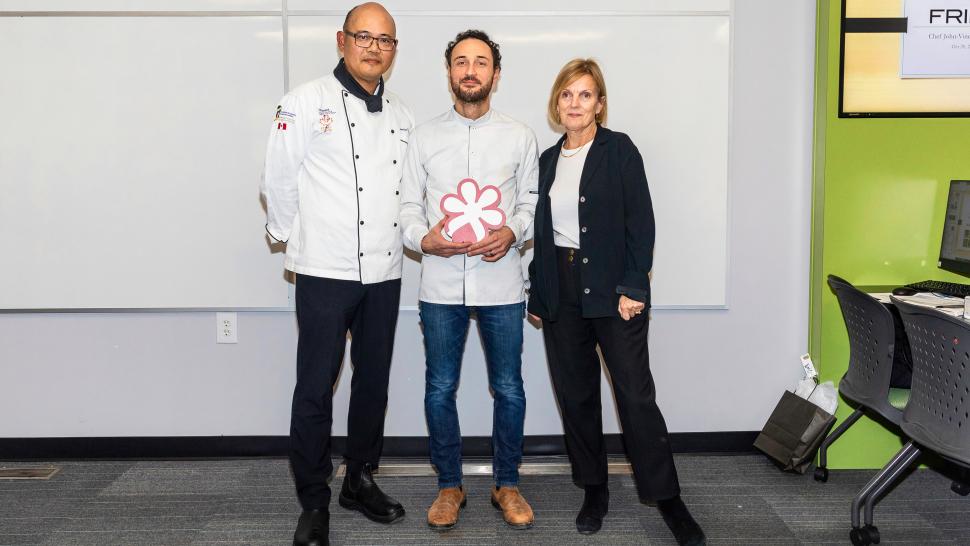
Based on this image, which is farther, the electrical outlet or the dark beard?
the electrical outlet

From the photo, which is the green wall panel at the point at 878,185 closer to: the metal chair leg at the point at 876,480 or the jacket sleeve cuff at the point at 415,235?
the metal chair leg at the point at 876,480

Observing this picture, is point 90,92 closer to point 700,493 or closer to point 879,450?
point 700,493

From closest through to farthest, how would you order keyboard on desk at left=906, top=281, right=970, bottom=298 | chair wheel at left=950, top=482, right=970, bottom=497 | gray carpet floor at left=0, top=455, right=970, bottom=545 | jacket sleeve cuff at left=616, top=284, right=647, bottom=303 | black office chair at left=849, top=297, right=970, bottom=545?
black office chair at left=849, top=297, right=970, bottom=545, jacket sleeve cuff at left=616, top=284, right=647, bottom=303, gray carpet floor at left=0, top=455, right=970, bottom=545, keyboard on desk at left=906, top=281, right=970, bottom=298, chair wheel at left=950, top=482, right=970, bottom=497

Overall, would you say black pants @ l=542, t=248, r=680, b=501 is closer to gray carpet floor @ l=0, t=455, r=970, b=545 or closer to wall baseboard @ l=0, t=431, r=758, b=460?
gray carpet floor @ l=0, t=455, r=970, b=545

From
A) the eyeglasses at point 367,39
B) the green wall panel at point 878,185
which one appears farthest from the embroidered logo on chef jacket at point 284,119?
the green wall panel at point 878,185

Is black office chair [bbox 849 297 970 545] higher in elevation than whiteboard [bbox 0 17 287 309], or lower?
lower

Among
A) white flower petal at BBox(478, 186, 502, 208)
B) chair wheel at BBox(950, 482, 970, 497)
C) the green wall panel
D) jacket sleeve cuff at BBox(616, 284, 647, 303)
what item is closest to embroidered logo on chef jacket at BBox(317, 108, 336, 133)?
white flower petal at BBox(478, 186, 502, 208)

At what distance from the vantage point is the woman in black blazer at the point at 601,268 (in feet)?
8.45

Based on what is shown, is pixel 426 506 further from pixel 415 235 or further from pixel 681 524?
pixel 415 235

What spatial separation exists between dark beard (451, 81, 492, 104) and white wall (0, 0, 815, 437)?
125cm

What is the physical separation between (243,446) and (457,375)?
4.43 ft

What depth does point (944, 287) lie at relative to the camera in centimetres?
309

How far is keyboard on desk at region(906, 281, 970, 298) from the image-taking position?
2.98 metres

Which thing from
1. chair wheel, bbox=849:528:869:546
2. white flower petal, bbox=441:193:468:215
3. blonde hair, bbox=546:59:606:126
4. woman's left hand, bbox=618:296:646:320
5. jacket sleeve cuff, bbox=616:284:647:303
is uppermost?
blonde hair, bbox=546:59:606:126
